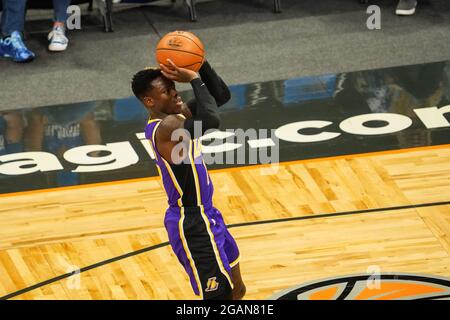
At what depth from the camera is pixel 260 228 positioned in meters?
6.74

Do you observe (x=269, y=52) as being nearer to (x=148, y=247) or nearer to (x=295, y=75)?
(x=295, y=75)

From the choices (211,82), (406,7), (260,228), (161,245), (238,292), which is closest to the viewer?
(211,82)

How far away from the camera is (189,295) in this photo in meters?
6.04

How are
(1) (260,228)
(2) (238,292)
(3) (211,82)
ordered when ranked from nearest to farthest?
(3) (211,82)
(2) (238,292)
(1) (260,228)

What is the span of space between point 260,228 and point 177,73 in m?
2.05

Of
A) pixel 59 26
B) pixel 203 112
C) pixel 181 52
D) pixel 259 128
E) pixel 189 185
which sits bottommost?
pixel 259 128

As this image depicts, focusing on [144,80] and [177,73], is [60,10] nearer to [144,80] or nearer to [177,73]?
[144,80]

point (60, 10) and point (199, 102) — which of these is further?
point (60, 10)

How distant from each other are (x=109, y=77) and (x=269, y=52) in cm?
151

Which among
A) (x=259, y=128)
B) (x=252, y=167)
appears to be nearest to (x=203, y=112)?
(x=252, y=167)

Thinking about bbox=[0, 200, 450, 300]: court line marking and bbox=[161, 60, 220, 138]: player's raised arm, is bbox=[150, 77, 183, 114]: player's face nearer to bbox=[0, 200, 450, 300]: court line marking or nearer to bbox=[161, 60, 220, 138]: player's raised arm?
bbox=[161, 60, 220, 138]: player's raised arm

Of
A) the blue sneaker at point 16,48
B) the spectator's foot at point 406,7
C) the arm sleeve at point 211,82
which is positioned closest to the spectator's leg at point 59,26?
the blue sneaker at point 16,48

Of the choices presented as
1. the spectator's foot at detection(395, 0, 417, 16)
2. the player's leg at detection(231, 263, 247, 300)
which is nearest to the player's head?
the player's leg at detection(231, 263, 247, 300)

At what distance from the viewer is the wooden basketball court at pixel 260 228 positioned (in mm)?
6191
